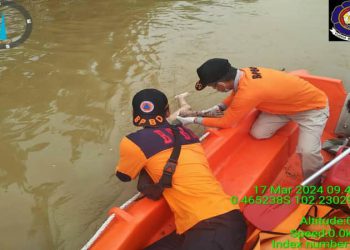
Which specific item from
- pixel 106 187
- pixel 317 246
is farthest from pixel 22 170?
pixel 317 246

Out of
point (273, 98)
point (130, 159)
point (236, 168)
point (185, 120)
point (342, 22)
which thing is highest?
point (342, 22)

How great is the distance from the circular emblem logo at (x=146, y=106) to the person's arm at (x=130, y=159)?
234 mm

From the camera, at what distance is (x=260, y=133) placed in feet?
11.5

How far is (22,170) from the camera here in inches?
155

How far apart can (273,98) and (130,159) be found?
1357 millimetres

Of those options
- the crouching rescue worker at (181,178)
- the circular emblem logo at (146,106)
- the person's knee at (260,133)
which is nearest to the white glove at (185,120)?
the person's knee at (260,133)

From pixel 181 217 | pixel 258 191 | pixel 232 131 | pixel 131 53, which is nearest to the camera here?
pixel 181 217

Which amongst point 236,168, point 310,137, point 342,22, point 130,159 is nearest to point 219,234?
point 130,159

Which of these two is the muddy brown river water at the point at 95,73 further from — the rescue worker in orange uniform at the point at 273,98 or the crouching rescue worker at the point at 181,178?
the rescue worker in orange uniform at the point at 273,98

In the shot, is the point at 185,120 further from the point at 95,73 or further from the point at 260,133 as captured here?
the point at 95,73

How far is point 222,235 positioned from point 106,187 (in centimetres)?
190

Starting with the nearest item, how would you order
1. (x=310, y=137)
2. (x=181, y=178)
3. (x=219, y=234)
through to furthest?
(x=219, y=234) < (x=181, y=178) < (x=310, y=137)

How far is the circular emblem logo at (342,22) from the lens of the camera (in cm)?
689

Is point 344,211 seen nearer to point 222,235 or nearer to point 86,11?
point 222,235
